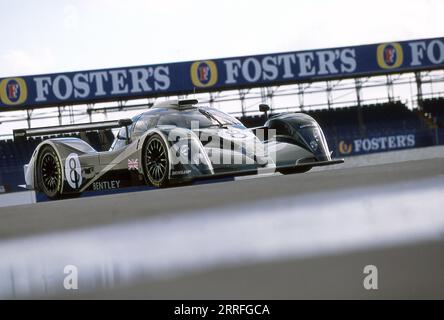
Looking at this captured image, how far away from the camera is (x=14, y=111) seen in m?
26.1

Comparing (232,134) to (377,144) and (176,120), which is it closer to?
(176,120)

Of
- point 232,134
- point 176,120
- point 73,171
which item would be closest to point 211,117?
point 176,120

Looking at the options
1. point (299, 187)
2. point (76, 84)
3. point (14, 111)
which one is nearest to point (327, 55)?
point (76, 84)

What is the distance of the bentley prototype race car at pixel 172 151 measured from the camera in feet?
20.5

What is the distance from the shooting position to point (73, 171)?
23.8ft

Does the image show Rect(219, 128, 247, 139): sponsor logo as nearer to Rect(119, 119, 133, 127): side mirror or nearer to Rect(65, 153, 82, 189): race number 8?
Rect(119, 119, 133, 127): side mirror

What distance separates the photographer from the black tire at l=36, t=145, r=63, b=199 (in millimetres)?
7430

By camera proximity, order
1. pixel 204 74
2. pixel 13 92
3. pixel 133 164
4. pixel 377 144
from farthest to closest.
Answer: pixel 377 144 → pixel 204 74 → pixel 13 92 → pixel 133 164

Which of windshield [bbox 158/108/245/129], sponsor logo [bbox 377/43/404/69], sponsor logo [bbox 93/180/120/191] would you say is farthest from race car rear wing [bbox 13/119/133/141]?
sponsor logo [bbox 377/43/404/69]

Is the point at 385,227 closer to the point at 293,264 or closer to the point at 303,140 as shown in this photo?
the point at 293,264

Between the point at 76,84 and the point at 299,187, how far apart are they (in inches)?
799

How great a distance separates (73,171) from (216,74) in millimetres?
17580

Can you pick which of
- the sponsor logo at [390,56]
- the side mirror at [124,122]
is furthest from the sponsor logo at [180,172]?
the sponsor logo at [390,56]

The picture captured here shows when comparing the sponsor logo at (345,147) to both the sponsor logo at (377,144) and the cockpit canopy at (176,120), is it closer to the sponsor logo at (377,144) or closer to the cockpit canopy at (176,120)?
the sponsor logo at (377,144)
